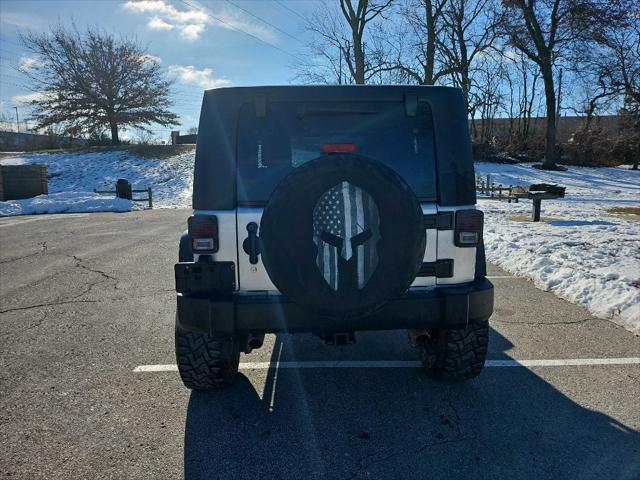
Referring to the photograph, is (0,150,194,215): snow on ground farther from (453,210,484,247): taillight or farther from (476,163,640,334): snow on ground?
(453,210,484,247): taillight

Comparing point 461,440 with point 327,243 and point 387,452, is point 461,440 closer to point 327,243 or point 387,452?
point 387,452

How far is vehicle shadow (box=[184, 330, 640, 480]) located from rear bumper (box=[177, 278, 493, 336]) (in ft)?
2.06

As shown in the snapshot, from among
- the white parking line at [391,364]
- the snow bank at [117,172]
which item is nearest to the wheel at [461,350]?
the white parking line at [391,364]

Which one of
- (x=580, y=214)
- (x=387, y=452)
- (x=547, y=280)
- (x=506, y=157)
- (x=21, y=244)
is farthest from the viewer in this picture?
(x=506, y=157)

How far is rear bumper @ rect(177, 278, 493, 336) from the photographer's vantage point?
8.63ft

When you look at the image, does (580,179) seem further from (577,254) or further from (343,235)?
(343,235)

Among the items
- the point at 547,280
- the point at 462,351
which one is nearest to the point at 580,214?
the point at 547,280

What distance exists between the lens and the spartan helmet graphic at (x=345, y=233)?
2.40m

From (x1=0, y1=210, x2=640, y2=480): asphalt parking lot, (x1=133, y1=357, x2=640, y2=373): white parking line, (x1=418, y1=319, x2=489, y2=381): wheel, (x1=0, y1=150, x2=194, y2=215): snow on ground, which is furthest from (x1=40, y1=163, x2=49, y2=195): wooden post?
(x1=418, y1=319, x2=489, y2=381): wheel

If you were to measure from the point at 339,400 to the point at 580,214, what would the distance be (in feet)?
42.5

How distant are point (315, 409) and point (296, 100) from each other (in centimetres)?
203

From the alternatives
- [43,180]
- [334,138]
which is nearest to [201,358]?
[334,138]

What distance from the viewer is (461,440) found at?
2.59 meters

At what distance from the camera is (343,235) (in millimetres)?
2410
